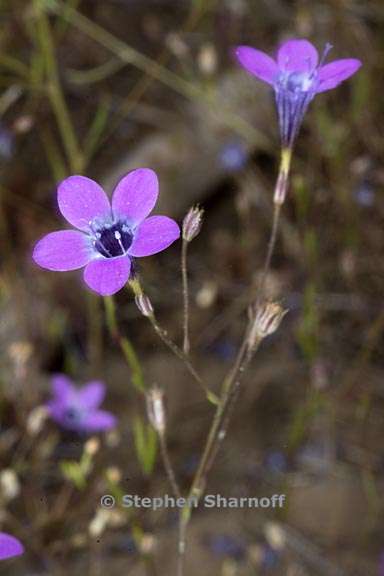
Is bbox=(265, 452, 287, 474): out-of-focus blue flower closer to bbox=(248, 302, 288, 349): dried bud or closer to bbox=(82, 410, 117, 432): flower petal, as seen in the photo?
bbox=(82, 410, 117, 432): flower petal

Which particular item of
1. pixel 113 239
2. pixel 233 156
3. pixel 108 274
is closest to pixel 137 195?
pixel 113 239

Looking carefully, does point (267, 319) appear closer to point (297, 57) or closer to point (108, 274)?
point (108, 274)

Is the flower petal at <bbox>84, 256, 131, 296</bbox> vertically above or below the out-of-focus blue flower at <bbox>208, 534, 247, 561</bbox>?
above

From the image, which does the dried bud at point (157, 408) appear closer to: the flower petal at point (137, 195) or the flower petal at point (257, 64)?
the flower petal at point (137, 195)

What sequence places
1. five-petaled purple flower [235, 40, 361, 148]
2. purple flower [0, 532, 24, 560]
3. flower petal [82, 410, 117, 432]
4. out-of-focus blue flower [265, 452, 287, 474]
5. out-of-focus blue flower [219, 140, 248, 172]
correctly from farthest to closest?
out-of-focus blue flower [219, 140, 248, 172] < out-of-focus blue flower [265, 452, 287, 474] < flower petal [82, 410, 117, 432] < five-petaled purple flower [235, 40, 361, 148] < purple flower [0, 532, 24, 560]

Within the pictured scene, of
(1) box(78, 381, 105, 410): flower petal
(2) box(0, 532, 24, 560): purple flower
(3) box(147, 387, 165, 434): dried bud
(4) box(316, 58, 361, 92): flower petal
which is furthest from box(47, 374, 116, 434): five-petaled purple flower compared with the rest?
(4) box(316, 58, 361, 92): flower petal

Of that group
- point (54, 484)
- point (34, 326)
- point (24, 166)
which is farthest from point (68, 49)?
point (54, 484)
